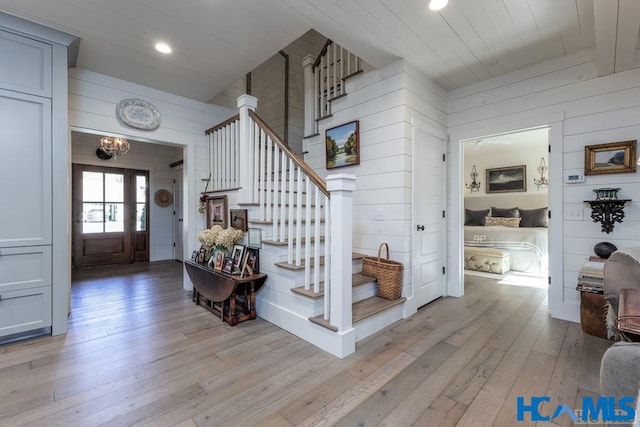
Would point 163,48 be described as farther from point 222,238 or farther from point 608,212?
point 608,212

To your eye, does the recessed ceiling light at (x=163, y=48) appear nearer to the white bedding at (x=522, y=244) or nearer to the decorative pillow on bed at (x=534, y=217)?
the white bedding at (x=522, y=244)

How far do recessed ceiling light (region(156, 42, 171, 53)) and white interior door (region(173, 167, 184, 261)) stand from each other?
3694 mm

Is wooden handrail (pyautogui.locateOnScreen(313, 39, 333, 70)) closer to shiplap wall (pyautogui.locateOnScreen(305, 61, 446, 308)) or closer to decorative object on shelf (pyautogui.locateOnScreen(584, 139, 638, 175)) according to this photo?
shiplap wall (pyautogui.locateOnScreen(305, 61, 446, 308))

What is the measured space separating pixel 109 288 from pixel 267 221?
2.79 m

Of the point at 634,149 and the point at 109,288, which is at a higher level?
the point at 634,149

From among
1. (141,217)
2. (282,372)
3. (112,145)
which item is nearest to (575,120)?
(282,372)

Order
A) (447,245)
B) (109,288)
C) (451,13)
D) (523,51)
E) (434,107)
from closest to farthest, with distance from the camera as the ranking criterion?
(451,13), (523,51), (434,107), (447,245), (109,288)

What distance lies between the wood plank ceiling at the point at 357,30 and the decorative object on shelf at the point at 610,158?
68cm

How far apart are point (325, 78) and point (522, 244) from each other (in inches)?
164

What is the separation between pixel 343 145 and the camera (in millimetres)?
3426

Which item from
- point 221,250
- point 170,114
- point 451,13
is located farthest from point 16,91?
point 451,13

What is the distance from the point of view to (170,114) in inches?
145

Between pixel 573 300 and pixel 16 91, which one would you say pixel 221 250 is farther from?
pixel 573 300

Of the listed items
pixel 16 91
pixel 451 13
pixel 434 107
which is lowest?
pixel 16 91
